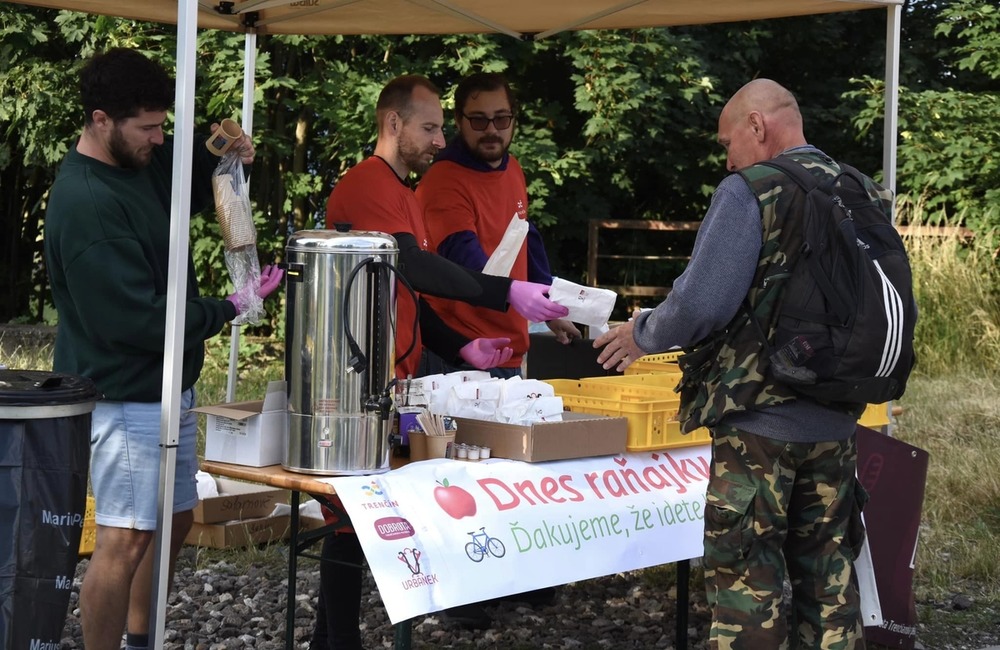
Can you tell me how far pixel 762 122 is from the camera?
10.8ft

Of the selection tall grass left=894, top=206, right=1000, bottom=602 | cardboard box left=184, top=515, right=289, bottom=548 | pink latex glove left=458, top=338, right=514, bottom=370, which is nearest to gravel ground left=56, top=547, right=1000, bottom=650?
cardboard box left=184, top=515, right=289, bottom=548

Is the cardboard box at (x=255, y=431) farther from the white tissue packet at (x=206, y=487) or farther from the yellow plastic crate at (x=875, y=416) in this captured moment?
the yellow plastic crate at (x=875, y=416)

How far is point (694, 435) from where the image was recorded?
13.4 feet

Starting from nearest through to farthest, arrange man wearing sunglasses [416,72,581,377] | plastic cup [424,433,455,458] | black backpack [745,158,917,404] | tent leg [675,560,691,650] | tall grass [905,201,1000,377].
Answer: black backpack [745,158,917,404] → plastic cup [424,433,455,458] → tent leg [675,560,691,650] → man wearing sunglasses [416,72,581,377] → tall grass [905,201,1000,377]

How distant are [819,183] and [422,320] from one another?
1.56 meters

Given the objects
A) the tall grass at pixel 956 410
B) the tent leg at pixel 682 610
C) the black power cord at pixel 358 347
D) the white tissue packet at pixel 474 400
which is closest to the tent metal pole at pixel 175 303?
the black power cord at pixel 358 347

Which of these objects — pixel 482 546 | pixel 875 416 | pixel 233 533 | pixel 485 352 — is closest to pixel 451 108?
pixel 233 533

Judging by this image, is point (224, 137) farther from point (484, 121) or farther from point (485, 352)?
point (484, 121)

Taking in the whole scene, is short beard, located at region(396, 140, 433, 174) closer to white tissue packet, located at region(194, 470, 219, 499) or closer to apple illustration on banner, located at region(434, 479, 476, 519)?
apple illustration on banner, located at region(434, 479, 476, 519)

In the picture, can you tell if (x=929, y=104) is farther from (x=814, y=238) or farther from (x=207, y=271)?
(x=814, y=238)

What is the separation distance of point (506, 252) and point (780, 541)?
1349mm

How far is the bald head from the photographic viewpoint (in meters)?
3.29

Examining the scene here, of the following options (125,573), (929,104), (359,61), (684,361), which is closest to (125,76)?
(125,573)

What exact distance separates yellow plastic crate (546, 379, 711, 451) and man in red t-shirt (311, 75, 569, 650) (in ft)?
0.95
